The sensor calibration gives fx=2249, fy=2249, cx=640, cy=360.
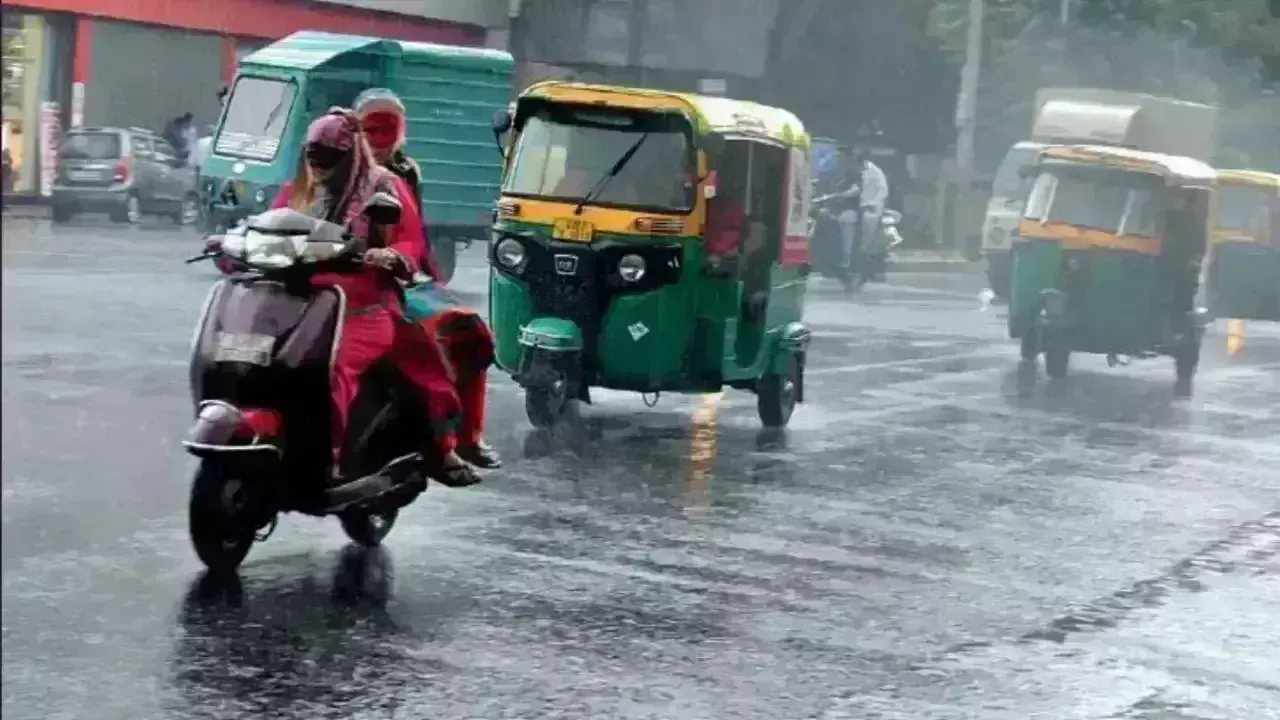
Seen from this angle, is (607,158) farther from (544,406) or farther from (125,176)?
(125,176)

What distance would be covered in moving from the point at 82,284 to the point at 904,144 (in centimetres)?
2568

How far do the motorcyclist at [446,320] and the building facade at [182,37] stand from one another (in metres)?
21.3

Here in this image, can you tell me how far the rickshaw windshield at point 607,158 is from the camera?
37.8ft

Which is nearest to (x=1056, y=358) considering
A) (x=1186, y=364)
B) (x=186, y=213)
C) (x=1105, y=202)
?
(x=1186, y=364)

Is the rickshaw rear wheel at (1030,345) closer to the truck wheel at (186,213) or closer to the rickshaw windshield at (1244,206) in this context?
the rickshaw windshield at (1244,206)

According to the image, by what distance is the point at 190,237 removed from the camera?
27.5m

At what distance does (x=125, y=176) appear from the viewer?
28125mm

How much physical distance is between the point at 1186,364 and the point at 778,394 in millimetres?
6761

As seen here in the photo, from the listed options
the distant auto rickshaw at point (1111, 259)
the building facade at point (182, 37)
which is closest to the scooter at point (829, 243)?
the building facade at point (182, 37)

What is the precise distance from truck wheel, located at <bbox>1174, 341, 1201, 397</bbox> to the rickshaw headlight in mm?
8066

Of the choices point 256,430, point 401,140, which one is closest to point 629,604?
point 256,430

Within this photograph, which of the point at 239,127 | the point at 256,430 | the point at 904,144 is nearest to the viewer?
the point at 256,430

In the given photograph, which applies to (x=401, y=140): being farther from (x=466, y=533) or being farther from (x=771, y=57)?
(x=771, y=57)

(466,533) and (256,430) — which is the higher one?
(256,430)
